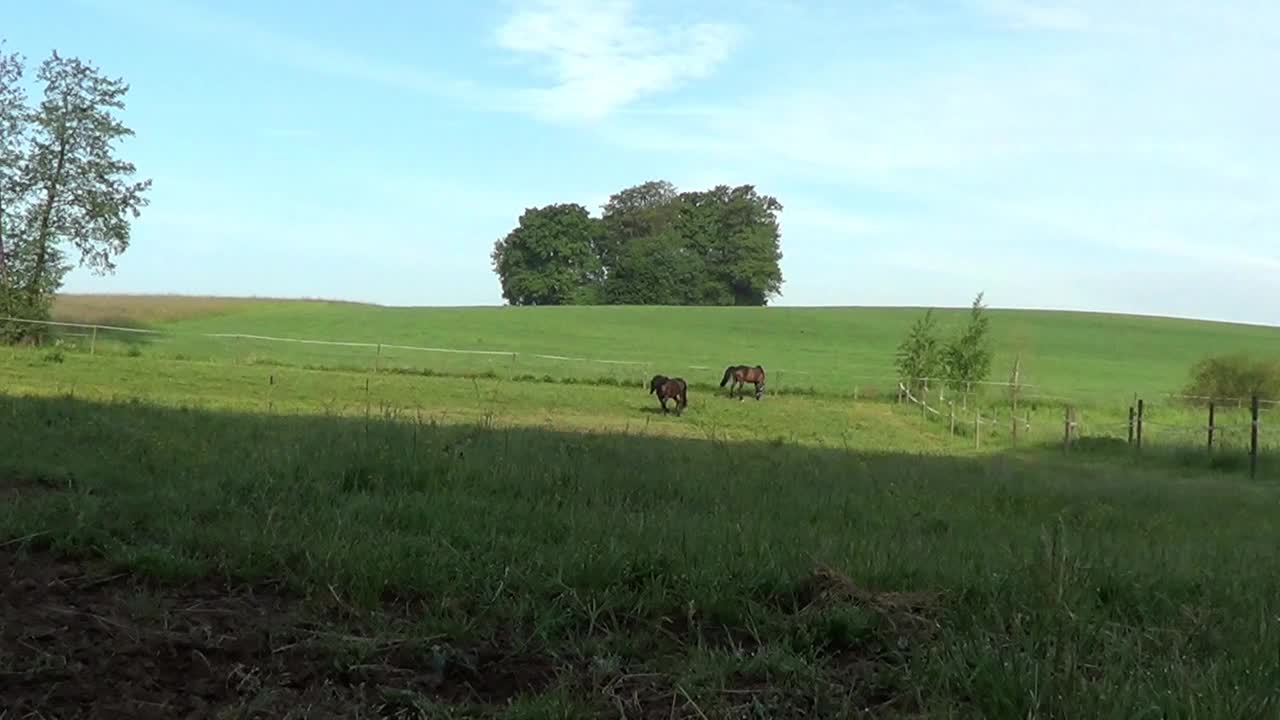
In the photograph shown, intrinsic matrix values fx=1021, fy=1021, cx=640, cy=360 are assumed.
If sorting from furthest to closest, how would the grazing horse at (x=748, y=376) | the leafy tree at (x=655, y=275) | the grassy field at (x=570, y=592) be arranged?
1. the leafy tree at (x=655, y=275)
2. the grazing horse at (x=748, y=376)
3. the grassy field at (x=570, y=592)

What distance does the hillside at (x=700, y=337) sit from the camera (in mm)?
48656

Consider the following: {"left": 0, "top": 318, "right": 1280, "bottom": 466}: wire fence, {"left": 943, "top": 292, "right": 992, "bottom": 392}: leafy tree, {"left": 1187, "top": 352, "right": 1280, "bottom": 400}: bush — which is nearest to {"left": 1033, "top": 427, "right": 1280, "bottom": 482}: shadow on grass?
{"left": 0, "top": 318, "right": 1280, "bottom": 466}: wire fence

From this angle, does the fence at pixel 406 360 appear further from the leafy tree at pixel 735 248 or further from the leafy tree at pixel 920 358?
the leafy tree at pixel 735 248

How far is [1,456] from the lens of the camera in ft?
23.9

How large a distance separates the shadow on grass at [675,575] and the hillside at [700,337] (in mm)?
37613

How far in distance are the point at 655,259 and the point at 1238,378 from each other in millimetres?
57223

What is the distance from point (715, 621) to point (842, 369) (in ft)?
170

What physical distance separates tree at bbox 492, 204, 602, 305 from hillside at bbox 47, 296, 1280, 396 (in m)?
18.9

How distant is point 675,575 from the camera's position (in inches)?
178

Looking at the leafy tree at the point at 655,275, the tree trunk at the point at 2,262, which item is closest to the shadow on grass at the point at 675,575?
the tree trunk at the point at 2,262

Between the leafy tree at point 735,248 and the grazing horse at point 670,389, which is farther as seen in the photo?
the leafy tree at point 735,248

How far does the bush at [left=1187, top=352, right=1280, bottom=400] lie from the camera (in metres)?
44.3

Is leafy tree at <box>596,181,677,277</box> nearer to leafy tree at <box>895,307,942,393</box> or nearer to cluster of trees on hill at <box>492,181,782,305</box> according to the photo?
cluster of trees on hill at <box>492,181,782,305</box>

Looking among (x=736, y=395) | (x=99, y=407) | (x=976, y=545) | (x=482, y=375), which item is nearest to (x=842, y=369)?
(x=736, y=395)
